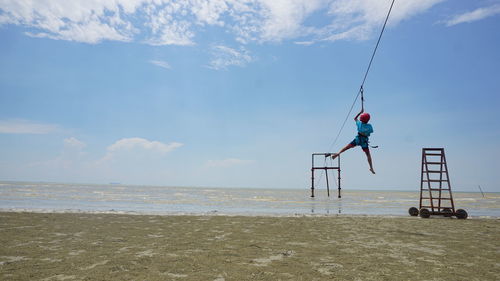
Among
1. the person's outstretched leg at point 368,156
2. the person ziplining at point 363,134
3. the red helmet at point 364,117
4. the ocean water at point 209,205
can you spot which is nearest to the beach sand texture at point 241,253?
the person's outstretched leg at point 368,156

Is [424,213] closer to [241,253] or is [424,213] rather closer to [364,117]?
[364,117]

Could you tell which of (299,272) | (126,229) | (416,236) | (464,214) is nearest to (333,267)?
(299,272)

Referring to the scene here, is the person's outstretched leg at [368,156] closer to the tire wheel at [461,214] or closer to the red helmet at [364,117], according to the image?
the red helmet at [364,117]

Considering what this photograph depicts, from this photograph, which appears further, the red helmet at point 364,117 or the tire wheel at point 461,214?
the tire wheel at point 461,214

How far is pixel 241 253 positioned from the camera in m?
8.31

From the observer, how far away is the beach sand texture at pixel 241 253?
20.9 feet

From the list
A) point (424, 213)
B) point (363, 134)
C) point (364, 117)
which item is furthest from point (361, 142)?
point (424, 213)

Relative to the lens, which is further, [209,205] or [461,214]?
[209,205]

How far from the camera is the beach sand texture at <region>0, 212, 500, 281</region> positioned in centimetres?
636

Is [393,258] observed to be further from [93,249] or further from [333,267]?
[93,249]

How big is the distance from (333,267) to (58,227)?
1149 cm

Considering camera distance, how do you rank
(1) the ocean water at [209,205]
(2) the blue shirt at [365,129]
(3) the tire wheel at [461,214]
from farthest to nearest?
(1) the ocean water at [209,205]
(3) the tire wheel at [461,214]
(2) the blue shirt at [365,129]

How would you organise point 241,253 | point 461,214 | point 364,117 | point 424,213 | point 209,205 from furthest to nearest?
point 209,205 → point 424,213 → point 461,214 → point 364,117 → point 241,253

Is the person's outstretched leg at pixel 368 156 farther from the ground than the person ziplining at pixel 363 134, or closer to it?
closer to it
